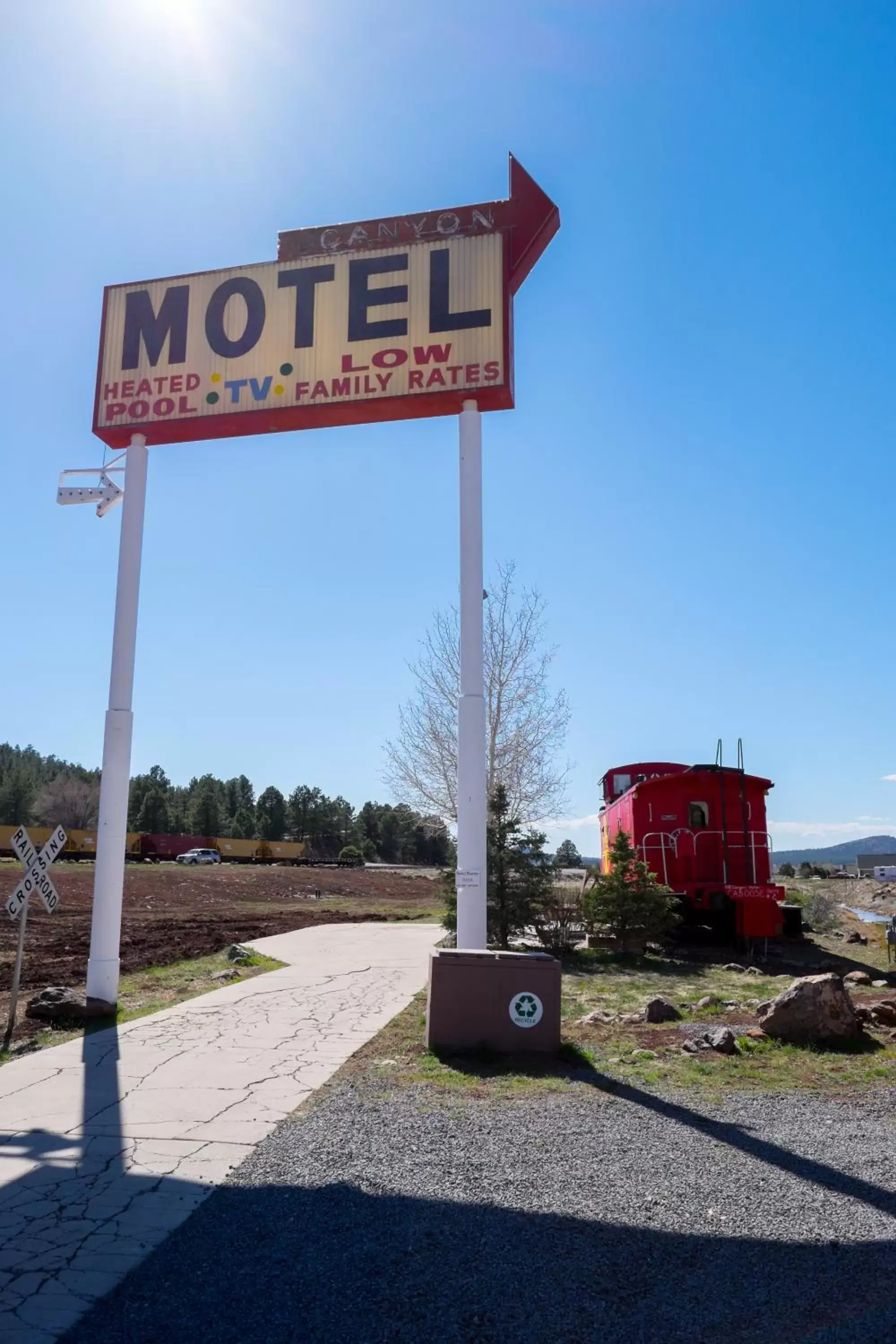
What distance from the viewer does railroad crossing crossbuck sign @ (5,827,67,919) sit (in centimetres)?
891

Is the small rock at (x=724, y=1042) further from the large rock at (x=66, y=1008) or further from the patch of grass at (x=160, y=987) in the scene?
the large rock at (x=66, y=1008)

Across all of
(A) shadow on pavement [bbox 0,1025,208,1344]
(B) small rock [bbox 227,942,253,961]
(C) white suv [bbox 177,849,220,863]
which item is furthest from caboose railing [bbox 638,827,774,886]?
(C) white suv [bbox 177,849,220,863]

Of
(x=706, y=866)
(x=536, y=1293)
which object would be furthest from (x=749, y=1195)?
(x=706, y=866)

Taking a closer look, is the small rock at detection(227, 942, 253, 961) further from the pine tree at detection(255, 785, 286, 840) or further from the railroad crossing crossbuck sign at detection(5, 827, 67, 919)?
the pine tree at detection(255, 785, 286, 840)

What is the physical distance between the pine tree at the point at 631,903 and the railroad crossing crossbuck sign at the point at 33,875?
28.5 ft

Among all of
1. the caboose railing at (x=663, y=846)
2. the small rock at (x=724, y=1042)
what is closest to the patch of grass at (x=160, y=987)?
the small rock at (x=724, y=1042)

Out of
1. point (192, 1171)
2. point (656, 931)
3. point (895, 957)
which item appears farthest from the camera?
point (895, 957)

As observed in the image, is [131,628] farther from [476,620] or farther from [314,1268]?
[314,1268]

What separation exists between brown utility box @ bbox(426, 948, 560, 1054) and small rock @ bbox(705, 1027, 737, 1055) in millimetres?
1431

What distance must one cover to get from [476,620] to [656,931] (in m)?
7.90

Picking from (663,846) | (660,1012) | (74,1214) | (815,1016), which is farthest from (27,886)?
(663,846)

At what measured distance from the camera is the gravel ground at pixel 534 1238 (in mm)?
3242

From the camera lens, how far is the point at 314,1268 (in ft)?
12.0

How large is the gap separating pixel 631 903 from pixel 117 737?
8.83m
